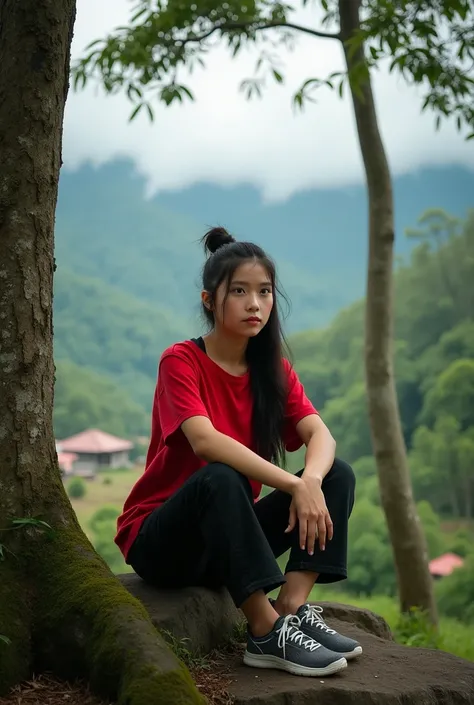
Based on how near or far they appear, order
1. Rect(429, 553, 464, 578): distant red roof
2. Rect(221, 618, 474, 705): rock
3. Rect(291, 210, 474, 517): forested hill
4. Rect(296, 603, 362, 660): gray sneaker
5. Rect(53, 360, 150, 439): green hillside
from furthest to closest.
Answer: Rect(53, 360, 150, 439): green hillside, Rect(291, 210, 474, 517): forested hill, Rect(429, 553, 464, 578): distant red roof, Rect(296, 603, 362, 660): gray sneaker, Rect(221, 618, 474, 705): rock

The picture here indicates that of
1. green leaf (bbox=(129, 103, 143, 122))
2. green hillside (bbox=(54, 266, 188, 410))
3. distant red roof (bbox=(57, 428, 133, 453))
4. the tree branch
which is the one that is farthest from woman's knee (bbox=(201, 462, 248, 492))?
green hillside (bbox=(54, 266, 188, 410))

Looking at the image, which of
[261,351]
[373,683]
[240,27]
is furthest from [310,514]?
[240,27]

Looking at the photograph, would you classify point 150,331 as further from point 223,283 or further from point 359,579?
point 223,283

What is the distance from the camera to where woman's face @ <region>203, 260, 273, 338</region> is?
2.19 meters

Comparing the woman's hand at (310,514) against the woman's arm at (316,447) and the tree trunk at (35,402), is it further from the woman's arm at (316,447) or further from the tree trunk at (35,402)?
the tree trunk at (35,402)

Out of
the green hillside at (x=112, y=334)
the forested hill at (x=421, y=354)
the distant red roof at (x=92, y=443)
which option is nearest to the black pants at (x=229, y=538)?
the forested hill at (x=421, y=354)

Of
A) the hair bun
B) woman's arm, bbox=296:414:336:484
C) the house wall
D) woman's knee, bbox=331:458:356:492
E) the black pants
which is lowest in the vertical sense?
the house wall

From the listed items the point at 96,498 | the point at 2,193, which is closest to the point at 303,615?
the point at 2,193

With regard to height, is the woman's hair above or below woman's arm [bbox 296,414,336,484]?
above

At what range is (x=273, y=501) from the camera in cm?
213

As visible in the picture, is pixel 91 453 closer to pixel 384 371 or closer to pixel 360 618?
pixel 384 371

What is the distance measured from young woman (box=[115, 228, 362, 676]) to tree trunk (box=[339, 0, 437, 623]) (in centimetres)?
195

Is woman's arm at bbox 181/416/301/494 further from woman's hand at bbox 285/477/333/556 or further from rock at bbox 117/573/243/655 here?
rock at bbox 117/573/243/655

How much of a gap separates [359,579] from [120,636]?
13534 millimetres
